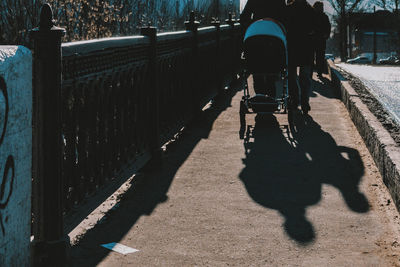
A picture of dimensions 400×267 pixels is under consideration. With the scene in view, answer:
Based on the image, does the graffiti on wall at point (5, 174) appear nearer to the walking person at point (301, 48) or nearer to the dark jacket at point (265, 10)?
the dark jacket at point (265, 10)

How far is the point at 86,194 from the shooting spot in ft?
16.4

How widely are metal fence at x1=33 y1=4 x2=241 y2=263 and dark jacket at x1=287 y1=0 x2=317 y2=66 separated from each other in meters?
2.45

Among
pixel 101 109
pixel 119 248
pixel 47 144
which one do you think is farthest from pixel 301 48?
pixel 47 144

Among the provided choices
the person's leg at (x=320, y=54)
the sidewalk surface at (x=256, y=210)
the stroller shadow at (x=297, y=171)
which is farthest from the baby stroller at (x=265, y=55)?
the person's leg at (x=320, y=54)

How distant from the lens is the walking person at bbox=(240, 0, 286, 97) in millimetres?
10523

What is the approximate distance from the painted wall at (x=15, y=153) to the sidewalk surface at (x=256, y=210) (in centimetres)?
90

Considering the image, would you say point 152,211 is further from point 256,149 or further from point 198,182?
point 256,149

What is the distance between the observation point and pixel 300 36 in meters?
11.2

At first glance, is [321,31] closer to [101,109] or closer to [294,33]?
[294,33]

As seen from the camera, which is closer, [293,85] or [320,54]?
[293,85]

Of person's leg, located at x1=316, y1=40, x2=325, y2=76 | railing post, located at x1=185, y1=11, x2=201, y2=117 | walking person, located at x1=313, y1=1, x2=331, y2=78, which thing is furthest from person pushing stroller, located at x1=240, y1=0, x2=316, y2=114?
person's leg, located at x1=316, y1=40, x2=325, y2=76

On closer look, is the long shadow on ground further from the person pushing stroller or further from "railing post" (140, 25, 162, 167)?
the person pushing stroller

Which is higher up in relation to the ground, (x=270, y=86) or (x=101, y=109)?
(x=101, y=109)

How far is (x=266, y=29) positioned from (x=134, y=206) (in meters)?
4.40
